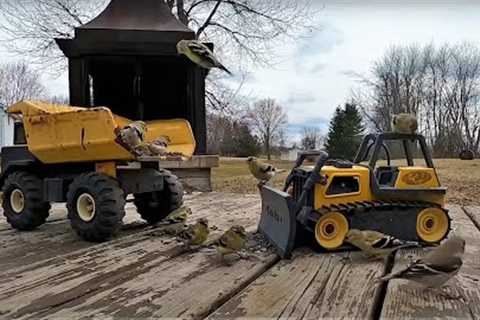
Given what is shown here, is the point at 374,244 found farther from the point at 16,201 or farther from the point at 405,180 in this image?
the point at 16,201

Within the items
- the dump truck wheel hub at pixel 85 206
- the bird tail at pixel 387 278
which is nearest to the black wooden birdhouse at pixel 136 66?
the dump truck wheel hub at pixel 85 206

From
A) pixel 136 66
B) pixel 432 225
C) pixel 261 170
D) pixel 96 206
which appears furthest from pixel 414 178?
pixel 136 66

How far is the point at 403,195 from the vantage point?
2055mm

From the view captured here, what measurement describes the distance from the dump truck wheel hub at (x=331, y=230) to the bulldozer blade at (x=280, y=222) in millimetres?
121

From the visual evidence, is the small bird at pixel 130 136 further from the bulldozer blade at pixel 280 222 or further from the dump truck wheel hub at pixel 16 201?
the dump truck wheel hub at pixel 16 201

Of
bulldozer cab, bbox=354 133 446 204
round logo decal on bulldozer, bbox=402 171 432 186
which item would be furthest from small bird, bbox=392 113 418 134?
round logo decal on bulldozer, bbox=402 171 432 186

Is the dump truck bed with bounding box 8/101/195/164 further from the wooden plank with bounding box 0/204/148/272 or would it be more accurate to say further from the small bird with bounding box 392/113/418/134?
the small bird with bounding box 392/113/418/134

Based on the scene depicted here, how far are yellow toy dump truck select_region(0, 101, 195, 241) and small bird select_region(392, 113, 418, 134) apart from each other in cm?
118

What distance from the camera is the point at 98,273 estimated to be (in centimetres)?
161

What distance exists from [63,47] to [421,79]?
13.7 meters

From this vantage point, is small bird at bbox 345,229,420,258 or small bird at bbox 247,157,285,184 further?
small bird at bbox 247,157,285,184

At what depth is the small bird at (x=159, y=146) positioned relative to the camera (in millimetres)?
2496

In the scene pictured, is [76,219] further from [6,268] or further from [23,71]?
[23,71]

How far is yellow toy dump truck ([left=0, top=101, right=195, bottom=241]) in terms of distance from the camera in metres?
2.23
